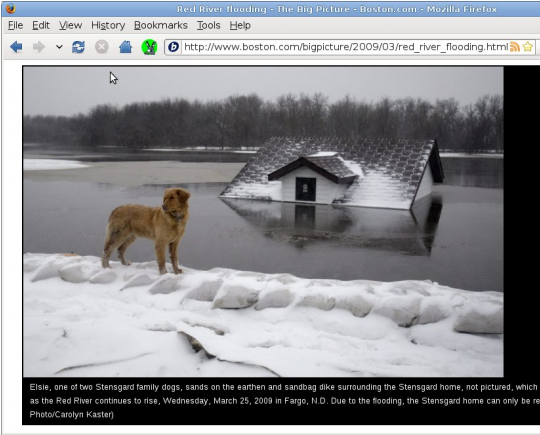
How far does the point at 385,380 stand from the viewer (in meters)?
2.69

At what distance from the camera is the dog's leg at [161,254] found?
3595mm

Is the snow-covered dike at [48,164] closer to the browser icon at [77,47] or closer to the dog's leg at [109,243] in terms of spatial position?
the dog's leg at [109,243]

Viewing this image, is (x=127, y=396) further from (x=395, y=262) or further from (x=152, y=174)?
(x=152, y=174)

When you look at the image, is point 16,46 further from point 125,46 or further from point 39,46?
point 125,46

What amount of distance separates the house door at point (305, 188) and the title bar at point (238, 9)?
188 inches

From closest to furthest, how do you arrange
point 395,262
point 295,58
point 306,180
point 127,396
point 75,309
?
point 127,396
point 295,58
point 75,309
point 395,262
point 306,180

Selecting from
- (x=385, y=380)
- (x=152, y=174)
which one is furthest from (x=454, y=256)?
(x=152, y=174)

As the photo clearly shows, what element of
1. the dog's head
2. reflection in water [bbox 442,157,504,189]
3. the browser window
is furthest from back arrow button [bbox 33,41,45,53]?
reflection in water [bbox 442,157,504,189]

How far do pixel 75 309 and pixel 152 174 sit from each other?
9.31 ft
